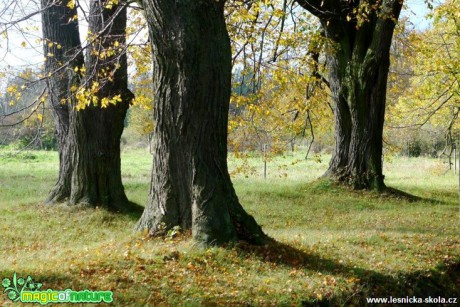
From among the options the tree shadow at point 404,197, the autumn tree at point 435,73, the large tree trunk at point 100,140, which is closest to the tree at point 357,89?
the tree shadow at point 404,197

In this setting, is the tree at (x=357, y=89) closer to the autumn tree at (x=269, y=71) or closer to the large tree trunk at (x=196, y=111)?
the autumn tree at (x=269, y=71)

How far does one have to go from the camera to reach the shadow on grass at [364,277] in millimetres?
6484

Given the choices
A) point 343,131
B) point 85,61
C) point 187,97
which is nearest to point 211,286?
point 187,97

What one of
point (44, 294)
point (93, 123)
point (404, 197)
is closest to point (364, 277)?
point (44, 294)

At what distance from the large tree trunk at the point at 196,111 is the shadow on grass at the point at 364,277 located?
0.38 meters

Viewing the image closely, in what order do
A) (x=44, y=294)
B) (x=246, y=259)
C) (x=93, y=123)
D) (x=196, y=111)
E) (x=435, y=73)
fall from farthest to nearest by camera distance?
(x=435, y=73), (x=93, y=123), (x=196, y=111), (x=246, y=259), (x=44, y=294)

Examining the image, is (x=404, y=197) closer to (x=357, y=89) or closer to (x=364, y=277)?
(x=357, y=89)

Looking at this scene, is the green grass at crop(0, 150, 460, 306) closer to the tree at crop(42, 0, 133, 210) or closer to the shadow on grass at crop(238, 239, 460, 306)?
the shadow on grass at crop(238, 239, 460, 306)

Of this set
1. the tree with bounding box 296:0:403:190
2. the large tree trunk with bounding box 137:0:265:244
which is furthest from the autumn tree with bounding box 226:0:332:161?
the large tree trunk with bounding box 137:0:265:244

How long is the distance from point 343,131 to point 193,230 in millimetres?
10553

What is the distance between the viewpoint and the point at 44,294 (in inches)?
203

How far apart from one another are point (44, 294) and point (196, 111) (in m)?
3.05

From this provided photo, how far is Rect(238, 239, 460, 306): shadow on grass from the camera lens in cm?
648

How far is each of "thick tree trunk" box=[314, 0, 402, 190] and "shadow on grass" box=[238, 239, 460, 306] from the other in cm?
838
